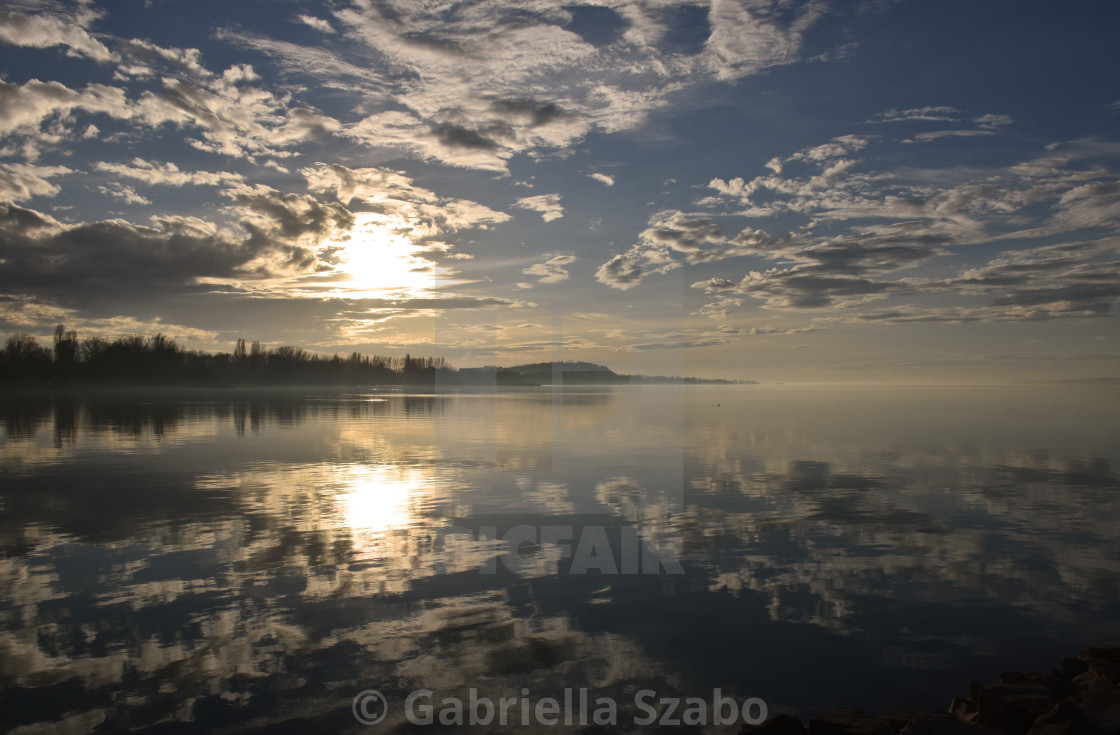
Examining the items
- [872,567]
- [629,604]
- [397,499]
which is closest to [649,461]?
[397,499]

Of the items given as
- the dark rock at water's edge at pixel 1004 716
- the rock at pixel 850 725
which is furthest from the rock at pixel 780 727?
the rock at pixel 850 725

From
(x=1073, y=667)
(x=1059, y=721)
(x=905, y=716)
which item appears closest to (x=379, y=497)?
(x=905, y=716)

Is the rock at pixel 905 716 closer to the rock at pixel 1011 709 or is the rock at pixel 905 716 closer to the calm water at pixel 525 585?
the rock at pixel 1011 709

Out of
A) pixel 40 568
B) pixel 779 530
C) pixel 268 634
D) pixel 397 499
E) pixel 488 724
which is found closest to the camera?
pixel 488 724

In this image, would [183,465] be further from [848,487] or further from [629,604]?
[848,487]

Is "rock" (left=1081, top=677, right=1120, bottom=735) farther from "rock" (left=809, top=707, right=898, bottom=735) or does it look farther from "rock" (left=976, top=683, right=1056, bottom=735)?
"rock" (left=809, top=707, right=898, bottom=735)

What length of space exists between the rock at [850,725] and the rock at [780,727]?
7.3 inches

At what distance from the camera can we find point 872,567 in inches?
463

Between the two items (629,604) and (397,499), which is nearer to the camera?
(629,604)

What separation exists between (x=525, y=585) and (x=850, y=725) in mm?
5580

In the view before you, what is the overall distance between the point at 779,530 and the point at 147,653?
37.7 feet

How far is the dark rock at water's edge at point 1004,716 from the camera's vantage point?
234 inches

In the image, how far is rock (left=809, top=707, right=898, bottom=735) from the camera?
604cm

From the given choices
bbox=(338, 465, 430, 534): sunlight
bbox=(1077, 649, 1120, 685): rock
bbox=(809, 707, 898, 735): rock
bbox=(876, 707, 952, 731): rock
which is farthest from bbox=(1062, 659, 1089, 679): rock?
bbox=(338, 465, 430, 534): sunlight
